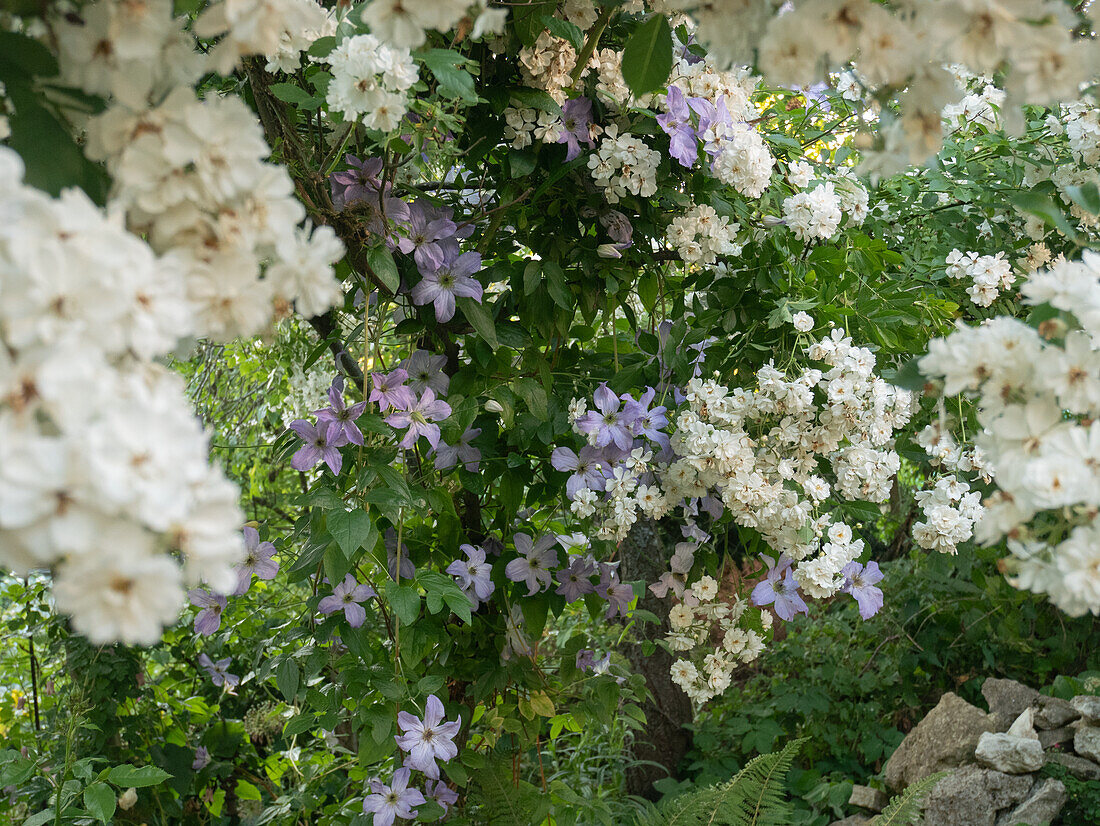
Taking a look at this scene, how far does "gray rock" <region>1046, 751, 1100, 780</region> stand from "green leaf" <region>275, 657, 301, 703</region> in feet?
6.59

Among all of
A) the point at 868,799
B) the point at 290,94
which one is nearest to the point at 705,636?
the point at 290,94

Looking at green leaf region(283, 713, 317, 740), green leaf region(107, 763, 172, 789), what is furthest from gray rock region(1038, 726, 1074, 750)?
green leaf region(107, 763, 172, 789)

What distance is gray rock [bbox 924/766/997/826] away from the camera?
7.16ft

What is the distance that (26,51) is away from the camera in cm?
44

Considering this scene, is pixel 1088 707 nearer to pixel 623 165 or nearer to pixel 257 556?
pixel 623 165

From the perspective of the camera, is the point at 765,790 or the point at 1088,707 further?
the point at 1088,707

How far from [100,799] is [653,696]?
1923mm

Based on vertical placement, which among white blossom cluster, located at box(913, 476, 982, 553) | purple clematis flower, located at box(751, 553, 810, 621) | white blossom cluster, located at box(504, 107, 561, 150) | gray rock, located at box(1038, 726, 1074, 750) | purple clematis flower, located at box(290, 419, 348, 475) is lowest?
gray rock, located at box(1038, 726, 1074, 750)

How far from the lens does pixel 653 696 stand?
9.36 ft

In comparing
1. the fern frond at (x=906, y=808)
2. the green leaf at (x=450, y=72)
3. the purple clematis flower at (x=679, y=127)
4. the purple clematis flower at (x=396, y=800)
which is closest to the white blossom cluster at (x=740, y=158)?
the purple clematis flower at (x=679, y=127)

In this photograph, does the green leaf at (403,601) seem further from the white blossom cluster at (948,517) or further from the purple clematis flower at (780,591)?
the white blossom cluster at (948,517)

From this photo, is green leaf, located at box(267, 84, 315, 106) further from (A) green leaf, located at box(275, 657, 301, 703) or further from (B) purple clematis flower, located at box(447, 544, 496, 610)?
(A) green leaf, located at box(275, 657, 301, 703)

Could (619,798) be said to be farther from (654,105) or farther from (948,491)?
(654,105)

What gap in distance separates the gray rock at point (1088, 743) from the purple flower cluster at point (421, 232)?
6.74 ft
